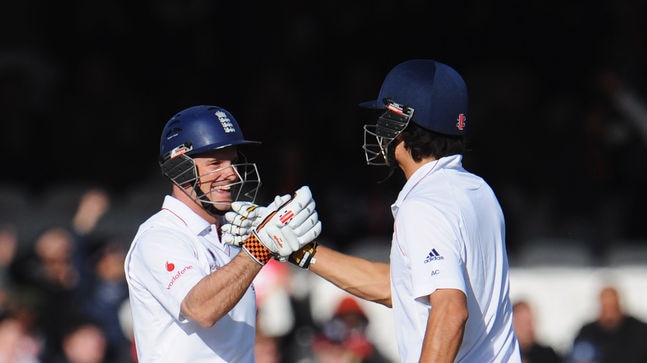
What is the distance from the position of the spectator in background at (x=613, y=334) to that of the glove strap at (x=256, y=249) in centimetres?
502

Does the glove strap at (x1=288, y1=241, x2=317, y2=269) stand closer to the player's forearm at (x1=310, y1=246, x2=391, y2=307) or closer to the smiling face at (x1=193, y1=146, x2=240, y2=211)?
the player's forearm at (x1=310, y1=246, x2=391, y2=307)

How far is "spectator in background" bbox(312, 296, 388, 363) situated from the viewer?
8.69 meters

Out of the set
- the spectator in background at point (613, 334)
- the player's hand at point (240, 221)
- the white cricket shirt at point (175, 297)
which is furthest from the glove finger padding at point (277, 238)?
the spectator in background at point (613, 334)

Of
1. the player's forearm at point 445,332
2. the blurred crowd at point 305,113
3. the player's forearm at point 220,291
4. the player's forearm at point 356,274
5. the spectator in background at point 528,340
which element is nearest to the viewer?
the player's forearm at point 445,332

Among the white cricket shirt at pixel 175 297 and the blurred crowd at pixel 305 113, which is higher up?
the white cricket shirt at pixel 175 297

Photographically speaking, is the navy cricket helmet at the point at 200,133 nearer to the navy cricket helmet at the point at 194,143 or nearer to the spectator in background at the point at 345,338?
the navy cricket helmet at the point at 194,143

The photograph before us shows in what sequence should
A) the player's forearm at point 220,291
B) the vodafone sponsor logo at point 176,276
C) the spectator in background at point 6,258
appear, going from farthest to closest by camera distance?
the spectator in background at point 6,258 < the vodafone sponsor logo at point 176,276 < the player's forearm at point 220,291

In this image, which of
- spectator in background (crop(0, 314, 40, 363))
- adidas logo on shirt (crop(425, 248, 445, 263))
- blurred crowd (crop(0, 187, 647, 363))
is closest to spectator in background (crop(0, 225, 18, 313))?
blurred crowd (crop(0, 187, 647, 363))

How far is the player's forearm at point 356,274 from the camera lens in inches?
198

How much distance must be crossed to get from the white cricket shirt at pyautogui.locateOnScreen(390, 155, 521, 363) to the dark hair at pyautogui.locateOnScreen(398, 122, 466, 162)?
4cm

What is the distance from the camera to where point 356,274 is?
5082 millimetres

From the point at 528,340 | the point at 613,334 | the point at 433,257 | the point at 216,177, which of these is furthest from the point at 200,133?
the point at 613,334

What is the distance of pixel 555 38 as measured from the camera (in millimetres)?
11250

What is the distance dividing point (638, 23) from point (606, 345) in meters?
3.26
